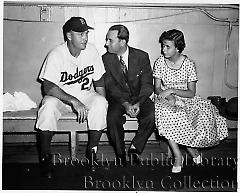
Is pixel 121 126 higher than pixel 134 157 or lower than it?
higher

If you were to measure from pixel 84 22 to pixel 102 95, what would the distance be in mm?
297

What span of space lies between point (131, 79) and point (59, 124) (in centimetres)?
34

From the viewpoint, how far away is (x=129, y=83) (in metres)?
1.55

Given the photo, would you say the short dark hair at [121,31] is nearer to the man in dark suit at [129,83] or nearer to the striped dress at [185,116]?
the man in dark suit at [129,83]

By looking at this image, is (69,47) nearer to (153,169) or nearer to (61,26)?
(61,26)

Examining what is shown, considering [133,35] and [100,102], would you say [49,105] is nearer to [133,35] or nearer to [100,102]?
[100,102]

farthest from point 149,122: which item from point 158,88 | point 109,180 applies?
point 109,180

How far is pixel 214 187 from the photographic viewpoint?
1.35 meters

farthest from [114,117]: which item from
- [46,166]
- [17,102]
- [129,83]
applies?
[17,102]

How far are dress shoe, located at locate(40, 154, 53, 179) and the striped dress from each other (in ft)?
1.42

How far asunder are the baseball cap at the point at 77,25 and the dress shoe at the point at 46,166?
0.50 m

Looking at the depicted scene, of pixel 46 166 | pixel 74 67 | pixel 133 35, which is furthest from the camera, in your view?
pixel 133 35

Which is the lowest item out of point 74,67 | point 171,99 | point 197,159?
point 197,159

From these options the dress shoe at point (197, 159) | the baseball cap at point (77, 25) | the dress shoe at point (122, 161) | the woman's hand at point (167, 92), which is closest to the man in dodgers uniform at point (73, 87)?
the baseball cap at point (77, 25)
